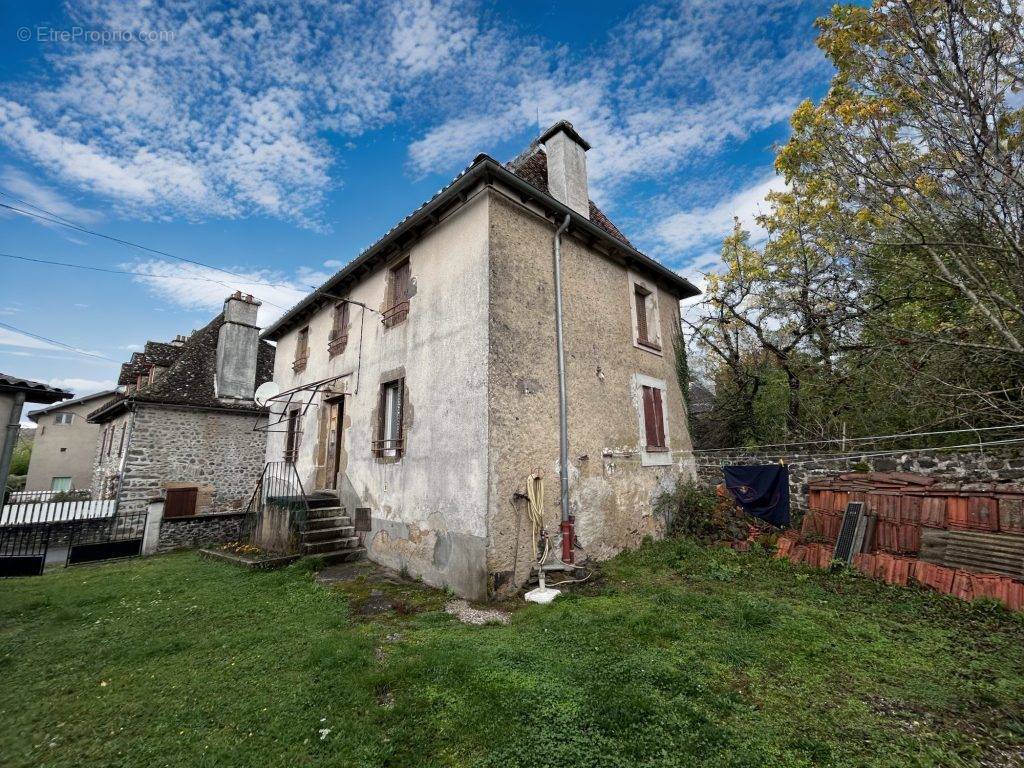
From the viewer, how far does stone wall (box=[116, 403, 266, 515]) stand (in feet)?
42.7

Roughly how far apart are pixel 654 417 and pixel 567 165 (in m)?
5.66

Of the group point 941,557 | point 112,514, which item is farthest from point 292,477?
point 941,557

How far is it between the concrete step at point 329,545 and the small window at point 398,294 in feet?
14.3

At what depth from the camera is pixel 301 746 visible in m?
2.83

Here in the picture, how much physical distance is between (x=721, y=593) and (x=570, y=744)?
3.84 meters

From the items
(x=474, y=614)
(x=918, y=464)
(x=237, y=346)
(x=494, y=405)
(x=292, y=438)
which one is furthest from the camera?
(x=237, y=346)

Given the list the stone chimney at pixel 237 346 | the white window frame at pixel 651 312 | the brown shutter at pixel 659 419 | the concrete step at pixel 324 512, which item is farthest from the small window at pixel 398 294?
the stone chimney at pixel 237 346

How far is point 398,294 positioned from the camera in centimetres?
898

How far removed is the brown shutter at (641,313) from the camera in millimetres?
9779

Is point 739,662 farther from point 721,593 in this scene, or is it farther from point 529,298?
point 529,298

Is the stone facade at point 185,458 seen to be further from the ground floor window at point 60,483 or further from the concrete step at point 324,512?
the ground floor window at point 60,483

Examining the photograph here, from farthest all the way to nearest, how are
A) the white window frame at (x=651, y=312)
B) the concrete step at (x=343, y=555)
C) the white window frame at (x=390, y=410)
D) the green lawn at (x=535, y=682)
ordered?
the white window frame at (x=651, y=312) < the white window frame at (x=390, y=410) < the concrete step at (x=343, y=555) < the green lawn at (x=535, y=682)

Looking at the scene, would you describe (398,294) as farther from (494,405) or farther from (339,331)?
(494,405)

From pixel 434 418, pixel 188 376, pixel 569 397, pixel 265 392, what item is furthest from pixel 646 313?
pixel 188 376
